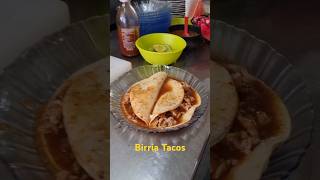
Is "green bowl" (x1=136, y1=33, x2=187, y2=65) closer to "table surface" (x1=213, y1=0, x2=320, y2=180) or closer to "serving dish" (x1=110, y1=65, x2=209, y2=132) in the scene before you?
"serving dish" (x1=110, y1=65, x2=209, y2=132)

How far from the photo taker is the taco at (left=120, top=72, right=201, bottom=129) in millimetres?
515

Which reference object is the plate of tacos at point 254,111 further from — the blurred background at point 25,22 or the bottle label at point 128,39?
the blurred background at point 25,22

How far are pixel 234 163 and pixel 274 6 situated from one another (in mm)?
364

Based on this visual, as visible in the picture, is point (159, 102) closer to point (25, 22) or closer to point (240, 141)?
point (240, 141)

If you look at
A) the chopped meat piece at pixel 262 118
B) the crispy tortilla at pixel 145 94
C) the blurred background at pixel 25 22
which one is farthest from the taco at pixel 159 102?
the blurred background at pixel 25 22

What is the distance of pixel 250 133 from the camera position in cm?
54

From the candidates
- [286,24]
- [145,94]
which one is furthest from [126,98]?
[286,24]

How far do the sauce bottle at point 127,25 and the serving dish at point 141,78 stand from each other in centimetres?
5

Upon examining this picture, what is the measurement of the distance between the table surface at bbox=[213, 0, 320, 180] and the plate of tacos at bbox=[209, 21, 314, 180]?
27 millimetres

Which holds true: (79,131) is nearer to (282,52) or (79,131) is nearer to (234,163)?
(234,163)

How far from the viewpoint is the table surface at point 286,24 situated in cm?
65

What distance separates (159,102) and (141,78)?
73 mm

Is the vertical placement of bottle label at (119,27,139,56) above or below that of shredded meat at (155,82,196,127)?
above

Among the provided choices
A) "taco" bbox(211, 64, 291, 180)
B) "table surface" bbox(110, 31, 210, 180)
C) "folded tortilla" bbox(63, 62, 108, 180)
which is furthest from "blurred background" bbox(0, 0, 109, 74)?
"taco" bbox(211, 64, 291, 180)
